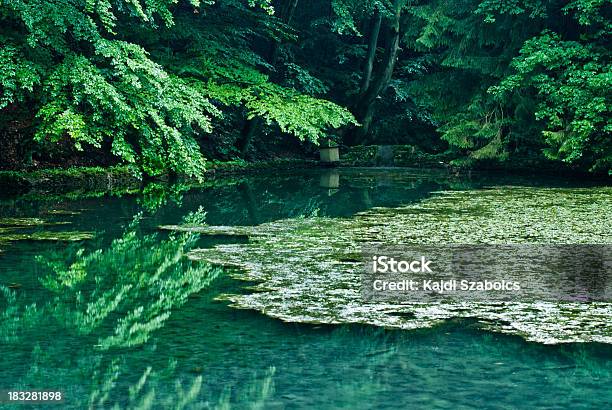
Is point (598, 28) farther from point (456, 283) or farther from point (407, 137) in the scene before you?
point (456, 283)

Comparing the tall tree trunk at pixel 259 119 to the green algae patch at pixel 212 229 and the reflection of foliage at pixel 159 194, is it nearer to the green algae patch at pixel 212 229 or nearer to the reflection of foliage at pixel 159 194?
the reflection of foliage at pixel 159 194

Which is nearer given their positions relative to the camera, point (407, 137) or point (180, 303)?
point (180, 303)

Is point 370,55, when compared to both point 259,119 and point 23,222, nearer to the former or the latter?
point 259,119

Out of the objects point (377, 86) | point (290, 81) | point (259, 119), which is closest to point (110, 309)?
point (259, 119)

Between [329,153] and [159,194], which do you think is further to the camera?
[329,153]

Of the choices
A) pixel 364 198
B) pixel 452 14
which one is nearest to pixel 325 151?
pixel 452 14

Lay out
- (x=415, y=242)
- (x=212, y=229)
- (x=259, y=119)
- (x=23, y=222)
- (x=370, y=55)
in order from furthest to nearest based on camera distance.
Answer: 1. (x=370, y=55)
2. (x=259, y=119)
3. (x=23, y=222)
4. (x=212, y=229)
5. (x=415, y=242)

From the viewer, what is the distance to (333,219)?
1004cm

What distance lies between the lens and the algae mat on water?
4949 millimetres

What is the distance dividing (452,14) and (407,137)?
436 cm

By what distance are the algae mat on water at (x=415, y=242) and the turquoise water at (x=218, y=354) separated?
0.19 meters

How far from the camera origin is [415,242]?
25.8 feet

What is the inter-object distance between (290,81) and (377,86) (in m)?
3.13

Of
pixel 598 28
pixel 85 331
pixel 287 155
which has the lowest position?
pixel 85 331
